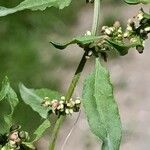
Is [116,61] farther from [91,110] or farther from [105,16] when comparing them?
[91,110]

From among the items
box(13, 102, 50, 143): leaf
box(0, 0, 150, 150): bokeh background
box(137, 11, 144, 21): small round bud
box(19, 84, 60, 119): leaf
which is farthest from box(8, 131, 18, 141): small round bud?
box(0, 0, 150, 150): bokeh background

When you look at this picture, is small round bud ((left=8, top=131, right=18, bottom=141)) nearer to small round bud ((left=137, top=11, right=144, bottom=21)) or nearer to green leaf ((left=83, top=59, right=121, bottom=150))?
green leaf ((left=83, top=59, right=121, bottom=150))

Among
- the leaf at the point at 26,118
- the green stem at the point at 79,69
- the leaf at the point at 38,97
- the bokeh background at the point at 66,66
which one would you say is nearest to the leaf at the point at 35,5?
the green stem at the point at 79,69

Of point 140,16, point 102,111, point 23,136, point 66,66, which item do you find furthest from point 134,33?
point 66,66

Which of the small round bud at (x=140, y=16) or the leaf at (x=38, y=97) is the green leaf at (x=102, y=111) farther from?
the leaf at (x=38, y=97)

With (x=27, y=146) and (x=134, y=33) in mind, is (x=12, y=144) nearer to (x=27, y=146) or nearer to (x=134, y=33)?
(x=27, y=146)

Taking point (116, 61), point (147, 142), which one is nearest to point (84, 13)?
point (116, 61)
